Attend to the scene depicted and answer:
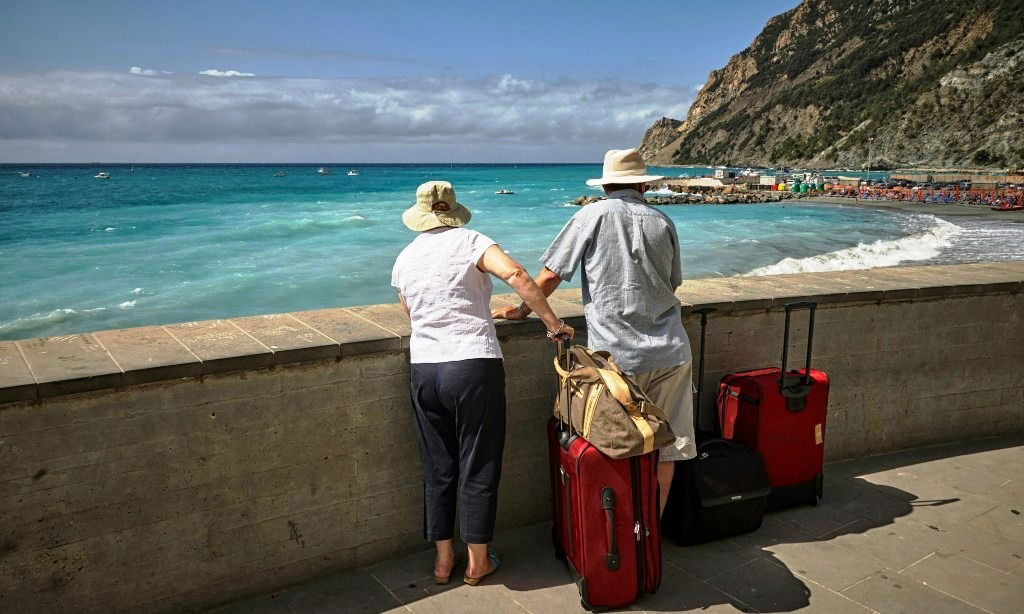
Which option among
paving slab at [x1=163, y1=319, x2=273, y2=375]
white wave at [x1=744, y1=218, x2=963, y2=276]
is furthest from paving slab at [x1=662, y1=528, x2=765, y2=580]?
white wave at [x1=744, y1=218, x2=963, y2=276]

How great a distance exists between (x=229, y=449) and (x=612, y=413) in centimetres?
149

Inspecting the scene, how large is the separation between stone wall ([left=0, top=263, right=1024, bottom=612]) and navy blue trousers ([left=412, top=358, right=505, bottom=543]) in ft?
0.86

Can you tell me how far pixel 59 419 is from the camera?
2.71m

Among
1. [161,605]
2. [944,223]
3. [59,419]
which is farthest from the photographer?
[944,223]

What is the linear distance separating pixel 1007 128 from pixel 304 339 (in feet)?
342

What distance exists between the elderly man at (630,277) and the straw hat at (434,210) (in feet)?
1.51

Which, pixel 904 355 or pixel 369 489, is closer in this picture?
pixel 369 489

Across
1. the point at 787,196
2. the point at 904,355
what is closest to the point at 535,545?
the point at 904,355

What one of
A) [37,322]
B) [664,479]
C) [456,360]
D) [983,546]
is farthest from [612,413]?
[37,322]

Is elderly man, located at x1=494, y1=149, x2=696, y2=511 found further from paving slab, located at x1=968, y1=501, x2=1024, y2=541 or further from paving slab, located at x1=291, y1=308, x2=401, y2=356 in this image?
paving slab, located at x1=968, y1=501, x2=1024, y2=541

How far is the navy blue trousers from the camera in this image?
308cm

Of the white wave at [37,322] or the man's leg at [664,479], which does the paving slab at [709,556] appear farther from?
the white wave at [37,322]

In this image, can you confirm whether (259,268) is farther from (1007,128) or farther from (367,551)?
(1007,128)

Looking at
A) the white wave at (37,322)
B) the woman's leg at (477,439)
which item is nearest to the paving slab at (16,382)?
the woman's leg at (477,439)
